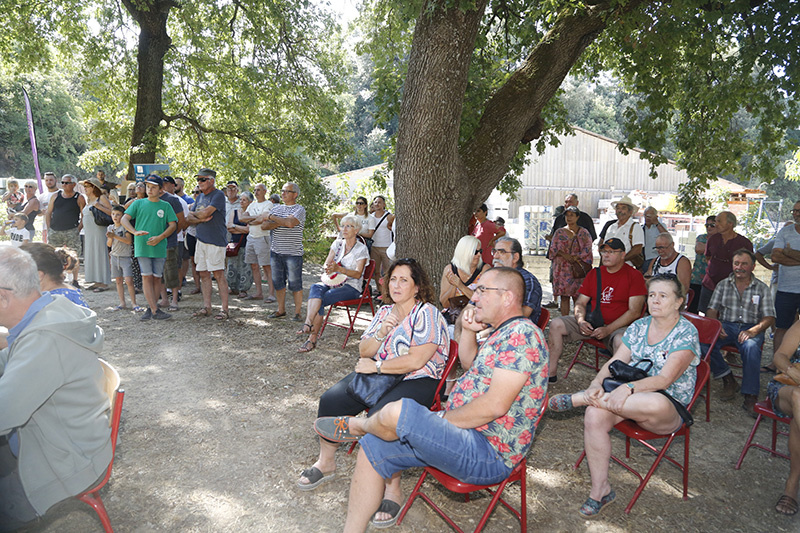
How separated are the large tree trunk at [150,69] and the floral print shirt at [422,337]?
32.0ft

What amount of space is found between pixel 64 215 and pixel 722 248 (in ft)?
33.5

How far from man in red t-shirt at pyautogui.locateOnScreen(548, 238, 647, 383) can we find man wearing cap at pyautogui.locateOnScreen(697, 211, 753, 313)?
2.01 meters

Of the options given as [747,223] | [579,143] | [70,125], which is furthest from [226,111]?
[70,125]

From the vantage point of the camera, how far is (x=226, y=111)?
539 inches

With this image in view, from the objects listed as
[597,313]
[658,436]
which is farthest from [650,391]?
[597,313]

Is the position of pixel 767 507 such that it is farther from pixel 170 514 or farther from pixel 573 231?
pixel 573 231

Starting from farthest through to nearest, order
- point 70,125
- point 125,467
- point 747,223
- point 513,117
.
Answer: point 70,125 < point 747,223 < point 513,117 < point 125,467

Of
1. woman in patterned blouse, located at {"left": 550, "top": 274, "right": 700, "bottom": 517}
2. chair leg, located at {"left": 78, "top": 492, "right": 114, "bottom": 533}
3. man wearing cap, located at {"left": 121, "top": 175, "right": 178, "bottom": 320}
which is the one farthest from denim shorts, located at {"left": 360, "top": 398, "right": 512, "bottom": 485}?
man wearing cap, located at {"left": 121, "top": 175, "right": 178, "bottom": 320}

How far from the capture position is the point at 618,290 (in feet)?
17.2

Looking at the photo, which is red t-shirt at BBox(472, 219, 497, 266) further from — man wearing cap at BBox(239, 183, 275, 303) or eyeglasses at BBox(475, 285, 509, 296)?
eyeglasses at BBox(475, 285, 509, 296)

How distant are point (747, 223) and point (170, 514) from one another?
641 inches

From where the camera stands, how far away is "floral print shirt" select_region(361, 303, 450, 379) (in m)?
3.33

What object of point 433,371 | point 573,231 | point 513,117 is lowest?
point 433,371

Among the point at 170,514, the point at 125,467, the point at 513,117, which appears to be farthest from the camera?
the point at 513,117
